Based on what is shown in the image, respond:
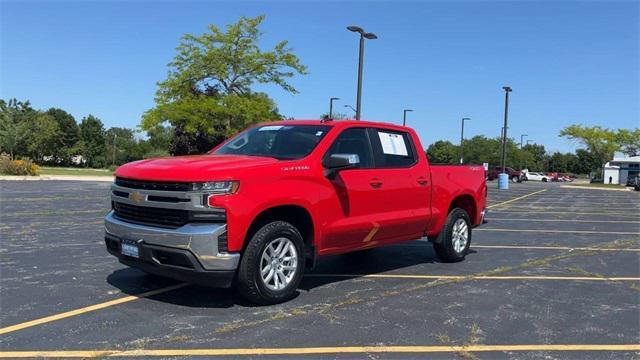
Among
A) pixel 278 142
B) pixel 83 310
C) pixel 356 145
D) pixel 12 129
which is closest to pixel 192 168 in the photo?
pixel 278 142

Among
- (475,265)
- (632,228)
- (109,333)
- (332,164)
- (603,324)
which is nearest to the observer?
(109,333)

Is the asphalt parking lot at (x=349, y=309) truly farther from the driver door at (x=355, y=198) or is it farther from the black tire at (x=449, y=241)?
the driver door at (x=355, y=198)

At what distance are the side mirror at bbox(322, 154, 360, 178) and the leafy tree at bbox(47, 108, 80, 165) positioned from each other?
8347 centimetres

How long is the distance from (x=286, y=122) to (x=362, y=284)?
84.6 inches

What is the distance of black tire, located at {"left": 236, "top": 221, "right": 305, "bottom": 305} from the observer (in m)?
5.29

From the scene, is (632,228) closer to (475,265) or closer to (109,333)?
(475,265)

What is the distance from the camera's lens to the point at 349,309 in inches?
218

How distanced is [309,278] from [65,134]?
281ft

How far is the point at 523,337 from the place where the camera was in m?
4.86

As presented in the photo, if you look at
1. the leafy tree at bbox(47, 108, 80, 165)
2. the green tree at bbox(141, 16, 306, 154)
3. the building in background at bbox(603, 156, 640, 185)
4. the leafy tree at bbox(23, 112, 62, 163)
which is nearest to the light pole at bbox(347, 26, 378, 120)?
the green tree at bbox(141, 16, 306, 154)

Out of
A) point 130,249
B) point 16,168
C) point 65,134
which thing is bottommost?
point 16,168

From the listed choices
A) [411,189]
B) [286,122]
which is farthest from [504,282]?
[286,122]

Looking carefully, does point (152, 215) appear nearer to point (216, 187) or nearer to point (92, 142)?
point (216, 187)

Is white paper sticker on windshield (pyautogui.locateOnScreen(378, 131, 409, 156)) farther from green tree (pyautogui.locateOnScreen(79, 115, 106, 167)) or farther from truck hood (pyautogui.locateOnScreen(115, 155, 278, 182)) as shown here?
green tree (pyautogui.locateOnScreen(79, 115, 106, 167))
